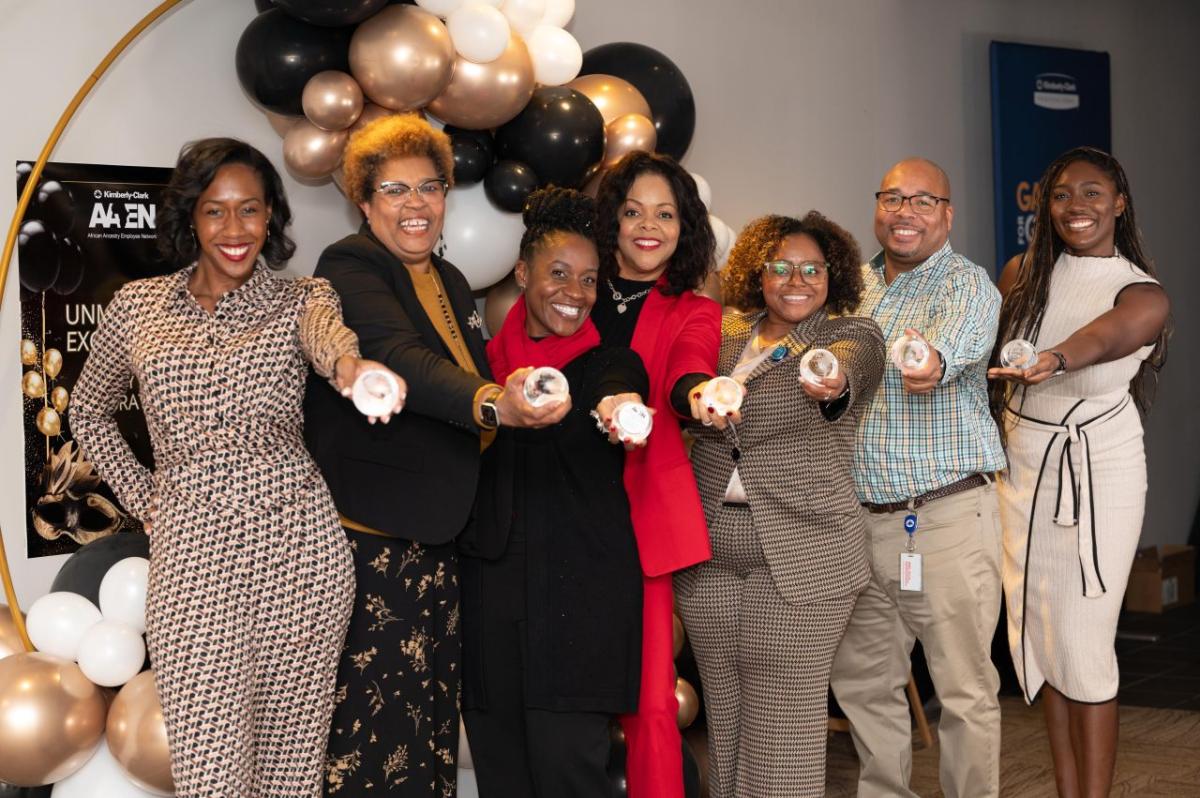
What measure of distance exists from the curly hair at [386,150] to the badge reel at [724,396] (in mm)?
779

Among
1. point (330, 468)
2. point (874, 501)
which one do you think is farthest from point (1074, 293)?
point (330, 468)

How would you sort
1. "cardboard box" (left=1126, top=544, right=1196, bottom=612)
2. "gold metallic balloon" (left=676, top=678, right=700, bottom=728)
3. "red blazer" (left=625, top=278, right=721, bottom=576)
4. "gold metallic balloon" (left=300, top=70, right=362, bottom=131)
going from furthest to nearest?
1. "cardboard box" (left=1126, top=544, right=1196, bottom=612)
2. "gold metallic balloon" (left=676, top=678, right=700, bottom=728)
3. "gold metallic balloon" (left=300, top=70, right=362, bottom=131)
4. "red blazer" (left=625, top=278, right=721, bottom=576)

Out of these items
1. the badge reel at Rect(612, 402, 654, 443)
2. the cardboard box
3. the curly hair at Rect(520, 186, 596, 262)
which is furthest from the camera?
the cardboard box

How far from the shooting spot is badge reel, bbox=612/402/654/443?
261cm

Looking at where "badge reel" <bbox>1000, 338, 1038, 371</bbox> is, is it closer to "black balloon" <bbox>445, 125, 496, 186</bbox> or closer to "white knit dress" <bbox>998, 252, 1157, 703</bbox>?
"white knit dress" <bbox>998, 252, 1157, 703</bbox>

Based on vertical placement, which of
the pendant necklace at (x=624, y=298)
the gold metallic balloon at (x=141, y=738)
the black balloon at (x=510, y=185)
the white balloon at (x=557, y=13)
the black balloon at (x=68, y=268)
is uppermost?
the white balloon at (x=557, y=13)

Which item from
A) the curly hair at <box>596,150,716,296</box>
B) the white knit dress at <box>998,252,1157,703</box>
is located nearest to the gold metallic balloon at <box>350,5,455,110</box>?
the curly hair at <box>596,150,716,296</box>

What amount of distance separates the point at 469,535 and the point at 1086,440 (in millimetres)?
1680

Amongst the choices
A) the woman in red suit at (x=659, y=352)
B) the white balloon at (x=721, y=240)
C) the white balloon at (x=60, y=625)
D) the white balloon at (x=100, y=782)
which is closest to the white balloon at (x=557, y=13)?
the white balloon at (x=721, y=240)

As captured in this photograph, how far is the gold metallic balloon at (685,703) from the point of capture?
12.2ft

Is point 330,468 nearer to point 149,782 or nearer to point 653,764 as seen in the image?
point 149,782

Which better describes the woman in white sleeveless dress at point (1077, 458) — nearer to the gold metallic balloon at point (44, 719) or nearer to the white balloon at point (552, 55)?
the white balloon at point (552, 55)

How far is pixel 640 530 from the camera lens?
3102 millimetres

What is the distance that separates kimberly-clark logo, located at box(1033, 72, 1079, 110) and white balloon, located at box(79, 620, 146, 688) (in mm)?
4873
